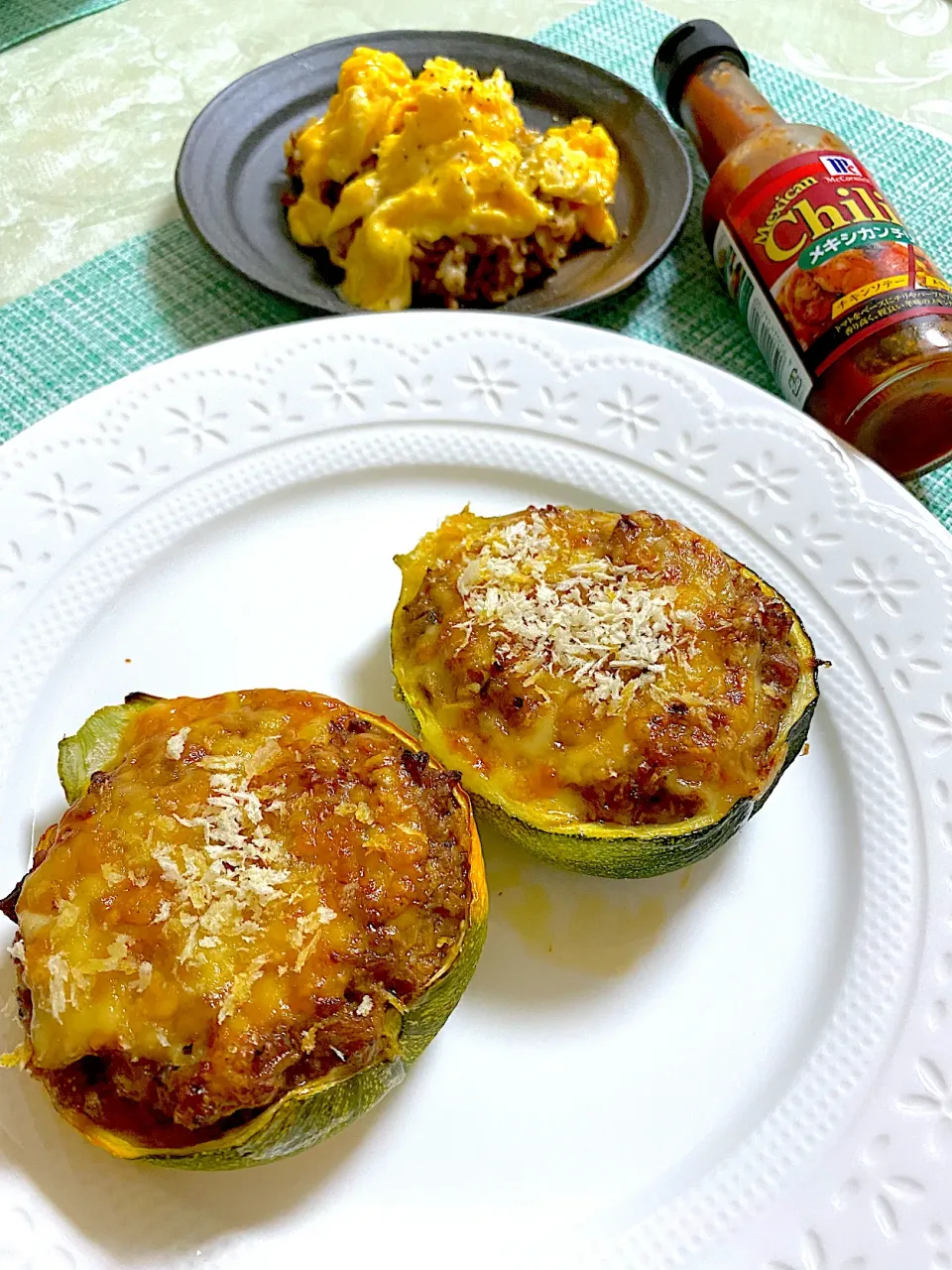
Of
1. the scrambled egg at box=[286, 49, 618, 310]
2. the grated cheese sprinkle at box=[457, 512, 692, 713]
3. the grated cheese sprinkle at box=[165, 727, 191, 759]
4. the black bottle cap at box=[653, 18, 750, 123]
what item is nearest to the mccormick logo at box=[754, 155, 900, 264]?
the scrambled egg at box=[286, 49, 618, 310]

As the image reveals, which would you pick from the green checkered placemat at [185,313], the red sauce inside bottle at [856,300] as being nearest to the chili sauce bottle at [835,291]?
the red sauce inside bottle at [856,300]

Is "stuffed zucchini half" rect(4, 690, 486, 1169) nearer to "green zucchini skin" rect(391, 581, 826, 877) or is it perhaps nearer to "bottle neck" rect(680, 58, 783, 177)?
"green zucchini skin" rect(391, 581, 826, 877)

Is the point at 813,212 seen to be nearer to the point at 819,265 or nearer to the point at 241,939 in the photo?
the point at 819,265

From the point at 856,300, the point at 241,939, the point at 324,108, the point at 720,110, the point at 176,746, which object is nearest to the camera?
the point at 241,939

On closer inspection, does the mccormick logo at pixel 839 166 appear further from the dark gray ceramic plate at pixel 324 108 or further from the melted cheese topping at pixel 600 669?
the melted cheese topping at pixel 600 669

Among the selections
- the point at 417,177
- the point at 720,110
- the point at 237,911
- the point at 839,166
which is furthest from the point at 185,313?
the point at 237,911

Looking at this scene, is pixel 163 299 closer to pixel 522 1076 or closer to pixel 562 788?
pixel 562 788
